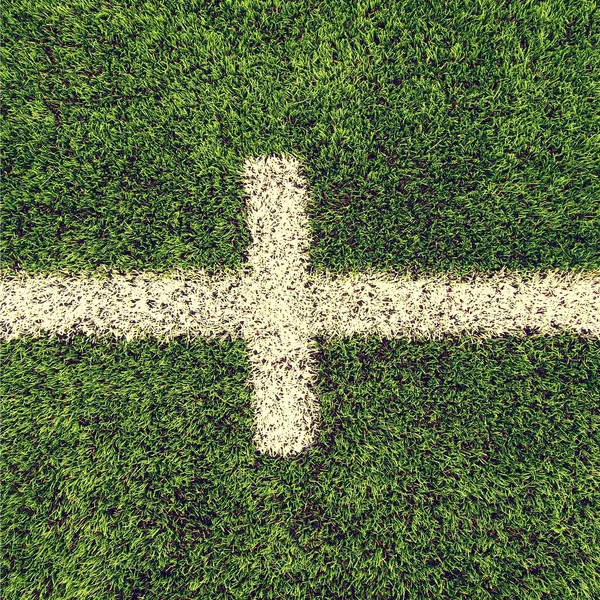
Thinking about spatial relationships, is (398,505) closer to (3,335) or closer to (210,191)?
(210,191)

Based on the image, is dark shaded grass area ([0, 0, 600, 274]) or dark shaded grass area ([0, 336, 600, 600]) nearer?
dark shaded grass area ([0, 336, 600, 600])

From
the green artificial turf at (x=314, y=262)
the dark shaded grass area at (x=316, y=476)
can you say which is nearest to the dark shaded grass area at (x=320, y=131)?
the green artificial turf at (x=314, y=262)

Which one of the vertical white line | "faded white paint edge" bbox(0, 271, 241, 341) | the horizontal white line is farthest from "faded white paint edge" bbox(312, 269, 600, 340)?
"faded white paint edge" bbox(0, 271, 241, 341)

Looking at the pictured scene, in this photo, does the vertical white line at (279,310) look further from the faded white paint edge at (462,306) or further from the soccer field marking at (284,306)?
the faded white paint edge at (462,306)

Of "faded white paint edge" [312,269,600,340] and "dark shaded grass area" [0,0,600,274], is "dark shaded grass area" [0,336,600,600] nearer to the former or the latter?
"faded white paint edge" [312,269,600,340]

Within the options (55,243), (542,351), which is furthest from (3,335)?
(542,351)

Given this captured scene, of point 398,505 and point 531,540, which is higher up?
point 398,505
